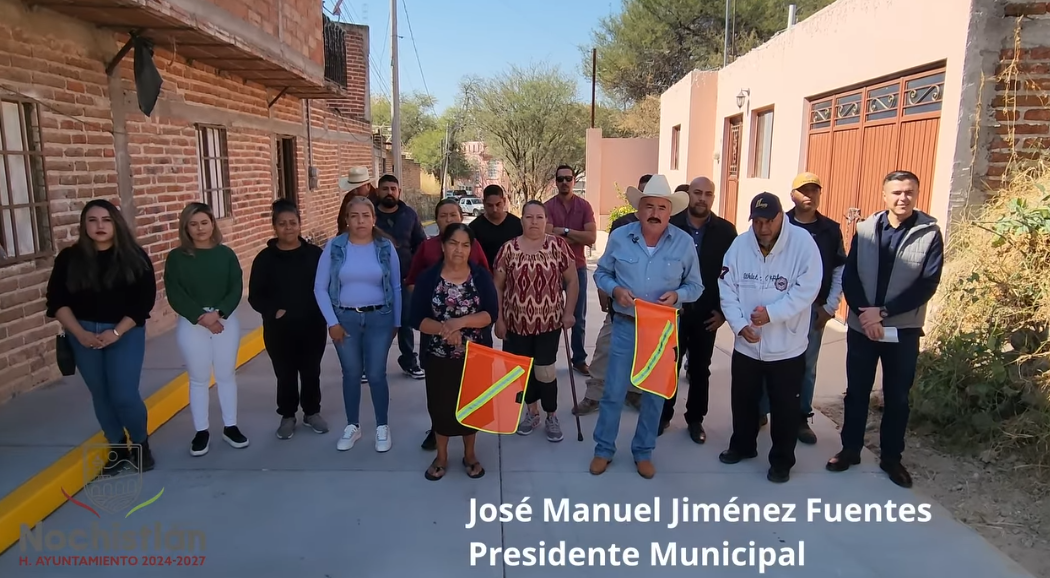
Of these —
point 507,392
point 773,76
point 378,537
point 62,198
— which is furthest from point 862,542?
point 773,76

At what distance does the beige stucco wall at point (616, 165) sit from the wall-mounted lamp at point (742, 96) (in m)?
9.78

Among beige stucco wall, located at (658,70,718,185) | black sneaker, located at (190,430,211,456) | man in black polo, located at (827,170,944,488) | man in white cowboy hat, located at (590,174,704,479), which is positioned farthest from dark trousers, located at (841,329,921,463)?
beige stucco wall, located at (658,70,718,185)

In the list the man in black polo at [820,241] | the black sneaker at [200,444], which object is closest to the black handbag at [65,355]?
the black sneaker at [200,444]

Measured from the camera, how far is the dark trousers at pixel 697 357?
4.53 meters

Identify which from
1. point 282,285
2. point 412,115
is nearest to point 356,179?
point 282,285

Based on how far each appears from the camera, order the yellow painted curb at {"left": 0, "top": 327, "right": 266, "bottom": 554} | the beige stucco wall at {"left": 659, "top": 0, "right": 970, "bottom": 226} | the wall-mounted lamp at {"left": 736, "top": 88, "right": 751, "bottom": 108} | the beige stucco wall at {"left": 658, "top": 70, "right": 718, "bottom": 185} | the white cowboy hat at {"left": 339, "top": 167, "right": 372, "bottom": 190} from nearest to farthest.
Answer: the yellow painted curb at {"left": 0, "top": 327, "right": 266, "bottom": 554} → the beige stucco wall at {"left": 659, "top": 0, "right": 970, "bottom": 226} → the white cowboy hat at {"left": 339, "top": 167, "right": 372, "bottom": 190} → the wall-mounted lamp at {"left": 736, "top": 88, "right": 751, "bottom": 108} → the beige stucco wall at {"left": 658, "top": 70, "right": 718, "bottom": 185}

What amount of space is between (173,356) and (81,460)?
84.5 inches

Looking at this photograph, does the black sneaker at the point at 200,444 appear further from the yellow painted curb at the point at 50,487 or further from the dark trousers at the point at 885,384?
the dark trousers at the point at 885,384

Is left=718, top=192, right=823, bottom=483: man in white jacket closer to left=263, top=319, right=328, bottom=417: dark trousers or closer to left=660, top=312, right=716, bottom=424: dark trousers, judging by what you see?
left=660, top=312, right=716, bottom=424: dark trousers

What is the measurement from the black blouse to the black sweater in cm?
69

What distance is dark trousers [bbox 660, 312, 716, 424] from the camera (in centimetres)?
453

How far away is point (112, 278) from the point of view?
3.71 metres

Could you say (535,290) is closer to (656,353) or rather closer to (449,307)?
(449,307)

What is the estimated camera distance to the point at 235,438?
4352mm
